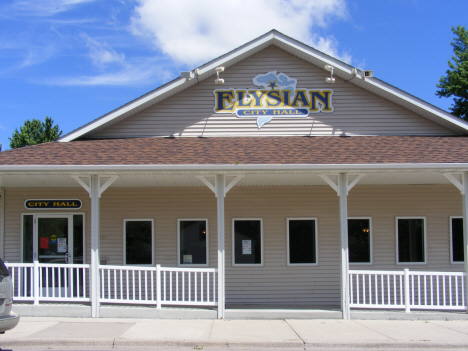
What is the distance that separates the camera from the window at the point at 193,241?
503 inches

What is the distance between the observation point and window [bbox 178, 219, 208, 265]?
12781 millimetres

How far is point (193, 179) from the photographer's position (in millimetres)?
11484

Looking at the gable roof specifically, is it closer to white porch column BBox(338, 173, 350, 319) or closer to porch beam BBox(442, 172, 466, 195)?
porch beam BBox(442, 172, 466, 195)

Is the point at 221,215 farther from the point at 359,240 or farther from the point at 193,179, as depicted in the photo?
the point at 359,240

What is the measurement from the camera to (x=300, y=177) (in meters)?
11.3

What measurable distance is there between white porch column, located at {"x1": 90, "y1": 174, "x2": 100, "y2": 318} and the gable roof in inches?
105

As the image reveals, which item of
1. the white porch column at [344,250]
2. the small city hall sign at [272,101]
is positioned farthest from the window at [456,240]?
the small city hall sign at [272,101]

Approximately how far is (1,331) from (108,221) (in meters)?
5.89

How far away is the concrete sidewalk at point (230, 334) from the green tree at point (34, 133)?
3497 centimetres

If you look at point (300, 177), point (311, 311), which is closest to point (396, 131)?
point (300, 177)

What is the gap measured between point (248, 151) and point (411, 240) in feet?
18.0

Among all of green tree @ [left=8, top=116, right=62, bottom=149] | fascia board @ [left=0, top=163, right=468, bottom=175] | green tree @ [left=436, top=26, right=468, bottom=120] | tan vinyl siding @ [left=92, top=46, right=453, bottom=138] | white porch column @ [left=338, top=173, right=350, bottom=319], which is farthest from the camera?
green tree @ [left=8, top=116, right=62, bottom=149]

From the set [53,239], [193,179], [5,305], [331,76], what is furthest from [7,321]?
[331,76]

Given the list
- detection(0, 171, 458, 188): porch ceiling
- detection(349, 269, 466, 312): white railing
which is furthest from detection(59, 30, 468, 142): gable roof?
detection(349, 269, 466, 312): white railing
